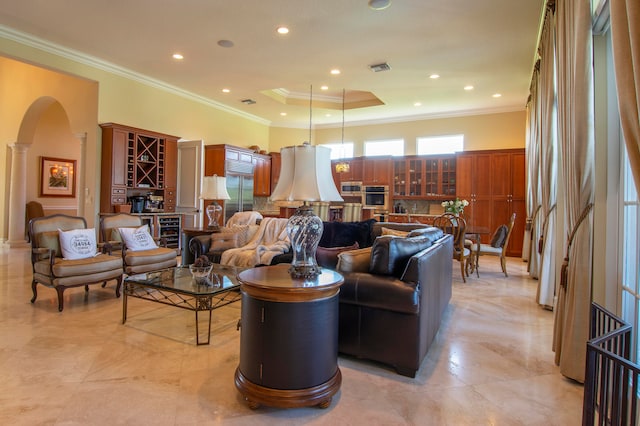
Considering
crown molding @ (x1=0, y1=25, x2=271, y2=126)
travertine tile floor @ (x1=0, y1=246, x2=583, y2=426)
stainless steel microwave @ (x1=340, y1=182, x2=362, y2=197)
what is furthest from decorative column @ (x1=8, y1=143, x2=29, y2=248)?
stainless steel microwave @ (x1=340, y1=182, x2=362, y2=197)

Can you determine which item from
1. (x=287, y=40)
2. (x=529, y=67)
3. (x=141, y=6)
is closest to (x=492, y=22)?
(x=529, y=67)

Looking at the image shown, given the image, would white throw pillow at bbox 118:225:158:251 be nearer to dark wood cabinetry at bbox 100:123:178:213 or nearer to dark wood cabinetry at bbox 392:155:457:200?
dark wood cabinetry at bbox 100:123:178:213

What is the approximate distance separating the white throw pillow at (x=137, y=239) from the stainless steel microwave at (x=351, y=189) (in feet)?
17.6

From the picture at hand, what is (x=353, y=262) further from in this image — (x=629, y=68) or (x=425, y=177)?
(x=425, y=177)

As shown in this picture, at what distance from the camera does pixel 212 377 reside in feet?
7.31

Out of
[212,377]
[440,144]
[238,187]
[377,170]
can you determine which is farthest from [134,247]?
[440,144]

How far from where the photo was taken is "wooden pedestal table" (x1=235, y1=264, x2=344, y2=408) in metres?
1.81

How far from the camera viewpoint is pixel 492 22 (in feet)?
13.9

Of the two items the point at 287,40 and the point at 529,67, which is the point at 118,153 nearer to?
the point at 287,40

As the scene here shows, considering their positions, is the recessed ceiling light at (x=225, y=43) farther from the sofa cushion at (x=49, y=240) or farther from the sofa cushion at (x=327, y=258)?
the sofa cushion at (x=327, y=258)

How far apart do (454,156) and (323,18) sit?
5021 mm

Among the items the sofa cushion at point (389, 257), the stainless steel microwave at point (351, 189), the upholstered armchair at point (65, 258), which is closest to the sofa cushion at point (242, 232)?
the upholstered armchair at point (65, 258)

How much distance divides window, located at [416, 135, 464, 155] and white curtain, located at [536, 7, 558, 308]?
14.3ft

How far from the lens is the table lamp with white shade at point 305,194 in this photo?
6.80ft
